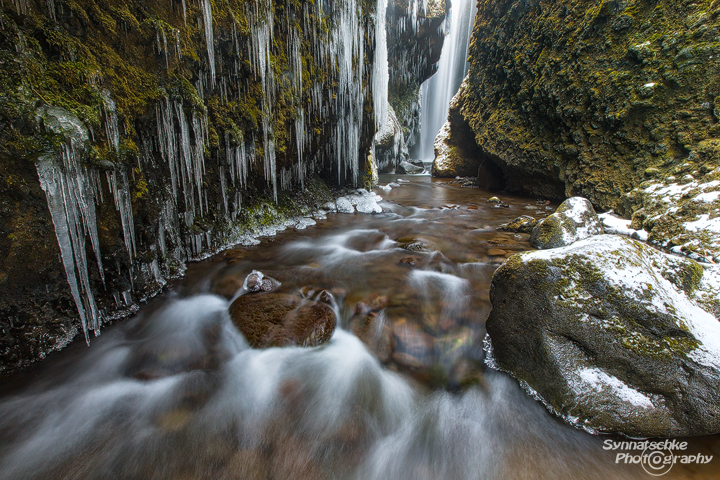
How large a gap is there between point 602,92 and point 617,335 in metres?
7.94

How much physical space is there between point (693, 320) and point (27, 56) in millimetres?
5493

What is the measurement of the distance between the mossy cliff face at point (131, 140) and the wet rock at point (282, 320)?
1.43 metres

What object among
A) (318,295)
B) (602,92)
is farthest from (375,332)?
(602,92)

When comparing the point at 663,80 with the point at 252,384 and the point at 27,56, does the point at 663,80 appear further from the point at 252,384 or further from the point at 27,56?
the point at 27,56

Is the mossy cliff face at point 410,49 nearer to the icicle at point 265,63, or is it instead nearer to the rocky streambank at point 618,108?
the rocky streambank at point 618,108

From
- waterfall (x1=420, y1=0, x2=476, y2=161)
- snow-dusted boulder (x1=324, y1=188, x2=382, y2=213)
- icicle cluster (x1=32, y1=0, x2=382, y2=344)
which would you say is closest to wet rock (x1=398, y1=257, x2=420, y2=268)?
icicle cluster (x1=32, y1=0, x2=382, y2=344)

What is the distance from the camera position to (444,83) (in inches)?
1387

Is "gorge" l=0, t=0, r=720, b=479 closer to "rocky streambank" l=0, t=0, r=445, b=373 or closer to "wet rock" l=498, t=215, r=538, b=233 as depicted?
"rocky streambank" l=0, t=0, r=445, b=373

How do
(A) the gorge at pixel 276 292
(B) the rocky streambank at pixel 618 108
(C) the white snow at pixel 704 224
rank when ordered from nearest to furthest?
(A) the gorge at pixel 276 292 → (C) the white snow at pixel 704 224 → (B) the rocky streambank at pixel 618 108

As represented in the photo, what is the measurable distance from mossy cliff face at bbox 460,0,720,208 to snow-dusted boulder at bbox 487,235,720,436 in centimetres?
516

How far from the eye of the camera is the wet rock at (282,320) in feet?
9.98

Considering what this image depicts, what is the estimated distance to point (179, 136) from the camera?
12.4 feet

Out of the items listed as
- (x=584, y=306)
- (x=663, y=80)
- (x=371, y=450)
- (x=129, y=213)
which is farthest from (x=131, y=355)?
(x=663, y=80)

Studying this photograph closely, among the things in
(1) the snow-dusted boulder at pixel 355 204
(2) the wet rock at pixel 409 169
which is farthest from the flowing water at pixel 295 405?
(2) the wet rock at pixel 409 169
